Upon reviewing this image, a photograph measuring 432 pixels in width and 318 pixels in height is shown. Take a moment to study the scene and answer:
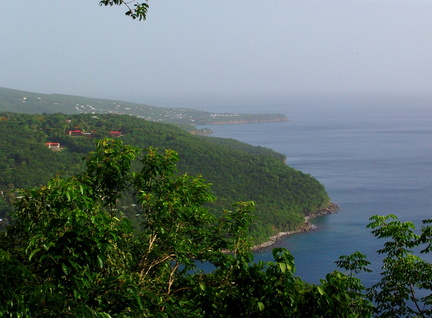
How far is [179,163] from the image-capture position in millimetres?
29500

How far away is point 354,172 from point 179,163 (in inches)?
456

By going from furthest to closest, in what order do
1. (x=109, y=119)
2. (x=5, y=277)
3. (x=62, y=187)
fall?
(x=109, y=119) → (x=62, y=187) → (x=5, y=277)

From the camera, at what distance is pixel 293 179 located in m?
29.5

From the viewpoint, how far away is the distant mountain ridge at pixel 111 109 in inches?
2702

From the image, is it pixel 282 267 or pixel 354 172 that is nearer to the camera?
pixel 282 267

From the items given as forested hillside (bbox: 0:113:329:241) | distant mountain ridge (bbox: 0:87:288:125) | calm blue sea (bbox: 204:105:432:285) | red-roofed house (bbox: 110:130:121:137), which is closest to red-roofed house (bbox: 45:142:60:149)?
forested hillside (bbox: 0:113:329:241)

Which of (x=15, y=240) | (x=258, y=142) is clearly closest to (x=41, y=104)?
(x=258, y=142)

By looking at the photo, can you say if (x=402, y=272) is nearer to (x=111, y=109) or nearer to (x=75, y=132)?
(x=75, y=132)

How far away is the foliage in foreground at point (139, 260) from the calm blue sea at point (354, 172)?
13.3 m

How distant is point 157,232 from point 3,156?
2529 centimetres

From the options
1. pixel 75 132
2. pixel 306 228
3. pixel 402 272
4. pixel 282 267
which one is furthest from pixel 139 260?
pixel 75 132

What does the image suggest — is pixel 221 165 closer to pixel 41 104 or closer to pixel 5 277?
pixel 5 277

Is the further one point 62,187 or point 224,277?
point 224,277

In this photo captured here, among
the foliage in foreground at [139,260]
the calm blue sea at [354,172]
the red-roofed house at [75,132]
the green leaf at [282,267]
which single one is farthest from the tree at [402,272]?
the red-roofed house at [75,132]
